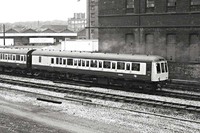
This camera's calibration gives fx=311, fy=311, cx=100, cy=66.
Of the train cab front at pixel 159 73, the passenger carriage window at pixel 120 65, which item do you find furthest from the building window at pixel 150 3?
the passenger carriage window at pixel 120 65

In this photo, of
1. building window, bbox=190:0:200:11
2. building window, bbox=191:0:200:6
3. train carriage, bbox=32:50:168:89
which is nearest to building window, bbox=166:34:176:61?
building window, bbox=190:0:200:11

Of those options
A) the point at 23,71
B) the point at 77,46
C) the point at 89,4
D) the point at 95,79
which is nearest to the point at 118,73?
the point at 95,79

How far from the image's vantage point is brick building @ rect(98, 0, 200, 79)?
27719 mm

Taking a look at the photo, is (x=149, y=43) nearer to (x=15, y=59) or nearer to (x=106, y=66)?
(x=106, y=66)

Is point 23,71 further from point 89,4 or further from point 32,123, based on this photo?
point 89,4

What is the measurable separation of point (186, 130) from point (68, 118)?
6007mm

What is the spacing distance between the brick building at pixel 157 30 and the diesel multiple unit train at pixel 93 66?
4.92 meters

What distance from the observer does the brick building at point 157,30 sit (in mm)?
27719

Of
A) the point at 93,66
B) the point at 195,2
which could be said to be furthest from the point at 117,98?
the point at 195,2

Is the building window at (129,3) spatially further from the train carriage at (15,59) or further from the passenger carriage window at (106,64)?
the train carriage at (15,59)

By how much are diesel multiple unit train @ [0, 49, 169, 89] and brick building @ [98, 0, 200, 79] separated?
4.92 m

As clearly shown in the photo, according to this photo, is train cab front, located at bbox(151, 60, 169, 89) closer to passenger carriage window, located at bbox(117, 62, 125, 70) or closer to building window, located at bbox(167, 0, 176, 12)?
passenger carriage window, located at bbox(117, 62, 125, 70)

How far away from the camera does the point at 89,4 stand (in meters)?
63.2

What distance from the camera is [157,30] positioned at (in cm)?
2980
